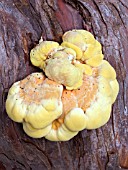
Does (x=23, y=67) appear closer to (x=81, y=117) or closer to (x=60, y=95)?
(x=60, y=95)

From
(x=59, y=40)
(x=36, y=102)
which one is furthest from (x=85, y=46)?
(x=36, y=102)

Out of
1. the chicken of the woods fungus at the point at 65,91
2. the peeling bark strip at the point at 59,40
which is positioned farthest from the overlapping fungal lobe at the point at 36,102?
the peeling bark strip at the point at 59,40

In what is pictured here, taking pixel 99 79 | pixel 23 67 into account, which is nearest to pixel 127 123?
pixel 99 79

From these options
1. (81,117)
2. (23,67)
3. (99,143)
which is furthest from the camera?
(99,143)

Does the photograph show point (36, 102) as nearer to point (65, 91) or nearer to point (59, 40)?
point (65, 91)

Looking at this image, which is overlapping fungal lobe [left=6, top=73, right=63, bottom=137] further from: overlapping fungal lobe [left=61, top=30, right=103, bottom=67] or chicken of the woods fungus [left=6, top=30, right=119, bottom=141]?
overlapping fungal lobe [left=61, top=30, right=103, bottom=67]
